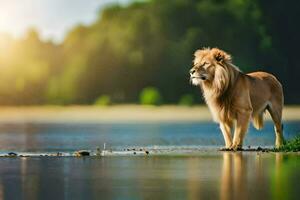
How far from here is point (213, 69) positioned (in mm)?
17125

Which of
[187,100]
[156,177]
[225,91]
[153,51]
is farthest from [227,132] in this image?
[153,51]

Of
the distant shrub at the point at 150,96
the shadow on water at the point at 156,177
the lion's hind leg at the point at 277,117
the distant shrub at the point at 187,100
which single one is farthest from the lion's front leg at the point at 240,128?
the distant shrub at the point at 150,96

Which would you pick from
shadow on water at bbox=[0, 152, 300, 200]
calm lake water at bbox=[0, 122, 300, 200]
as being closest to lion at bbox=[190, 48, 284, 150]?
calm lake water at bbox=[0, 122, 300, 200]

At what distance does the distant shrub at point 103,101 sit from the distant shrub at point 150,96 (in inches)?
82.3

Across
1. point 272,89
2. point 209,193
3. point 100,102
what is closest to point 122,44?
point 100,102

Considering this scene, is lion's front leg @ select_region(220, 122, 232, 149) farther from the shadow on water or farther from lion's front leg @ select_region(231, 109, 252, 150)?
the shadow on water

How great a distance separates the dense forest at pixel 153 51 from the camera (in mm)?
70688

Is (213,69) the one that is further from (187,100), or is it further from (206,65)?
(187,100)

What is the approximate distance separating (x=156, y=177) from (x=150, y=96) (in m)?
54.5

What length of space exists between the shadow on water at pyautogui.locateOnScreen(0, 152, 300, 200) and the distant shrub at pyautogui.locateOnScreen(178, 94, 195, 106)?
→ 47708mm

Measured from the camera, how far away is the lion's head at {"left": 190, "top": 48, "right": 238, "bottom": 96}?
55.9ft

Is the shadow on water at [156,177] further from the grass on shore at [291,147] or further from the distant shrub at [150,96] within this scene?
the distant shrub at [150,96]

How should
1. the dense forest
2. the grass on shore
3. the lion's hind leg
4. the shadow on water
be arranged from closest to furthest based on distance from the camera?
1. the shadow on water
2. the grass on shore
3. the lion's hind leg
4. the dense forest

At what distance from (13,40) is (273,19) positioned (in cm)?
1920
